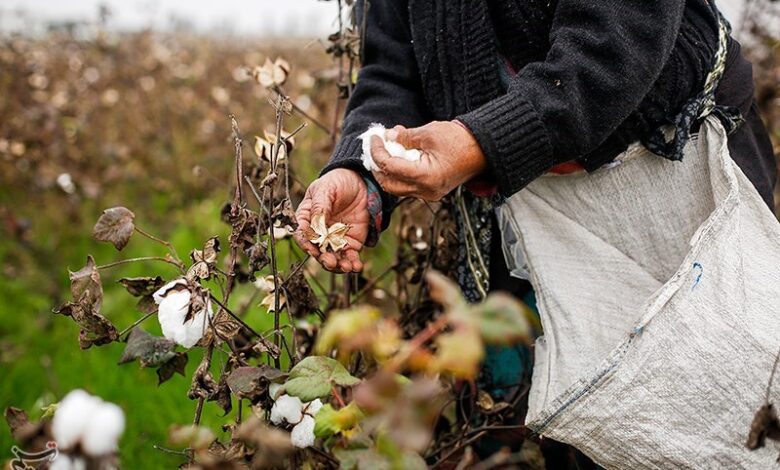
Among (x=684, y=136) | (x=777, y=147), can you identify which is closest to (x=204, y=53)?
(x=777, y=147)

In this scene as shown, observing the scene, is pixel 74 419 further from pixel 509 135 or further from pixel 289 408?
pixel 509 135

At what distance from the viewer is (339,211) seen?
1.30m

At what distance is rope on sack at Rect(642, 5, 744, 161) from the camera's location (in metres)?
1.28

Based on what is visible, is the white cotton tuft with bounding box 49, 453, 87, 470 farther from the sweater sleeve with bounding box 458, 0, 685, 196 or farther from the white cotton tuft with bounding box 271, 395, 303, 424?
the sweater sleeve with bounding box 458, 0, 685, 196

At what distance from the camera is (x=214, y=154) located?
187 inches

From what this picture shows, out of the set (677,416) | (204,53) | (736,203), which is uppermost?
(736,203)

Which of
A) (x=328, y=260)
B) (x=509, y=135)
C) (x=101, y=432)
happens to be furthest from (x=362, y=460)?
(x=509, y=135)

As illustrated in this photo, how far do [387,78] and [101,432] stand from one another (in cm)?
101

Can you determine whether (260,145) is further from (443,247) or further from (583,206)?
(583,206)

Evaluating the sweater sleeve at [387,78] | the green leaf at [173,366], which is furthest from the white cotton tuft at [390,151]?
the green leaf at [173,366]

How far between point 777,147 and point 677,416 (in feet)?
3.89

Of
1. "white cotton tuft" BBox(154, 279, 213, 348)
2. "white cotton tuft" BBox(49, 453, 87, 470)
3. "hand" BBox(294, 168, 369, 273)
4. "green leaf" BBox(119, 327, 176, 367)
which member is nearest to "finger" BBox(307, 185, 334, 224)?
"hand" BBox(294, 168, 369, 273)

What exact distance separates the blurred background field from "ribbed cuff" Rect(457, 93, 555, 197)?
65 centimetres

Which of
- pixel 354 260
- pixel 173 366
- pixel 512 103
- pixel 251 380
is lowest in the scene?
pixel 173 366
